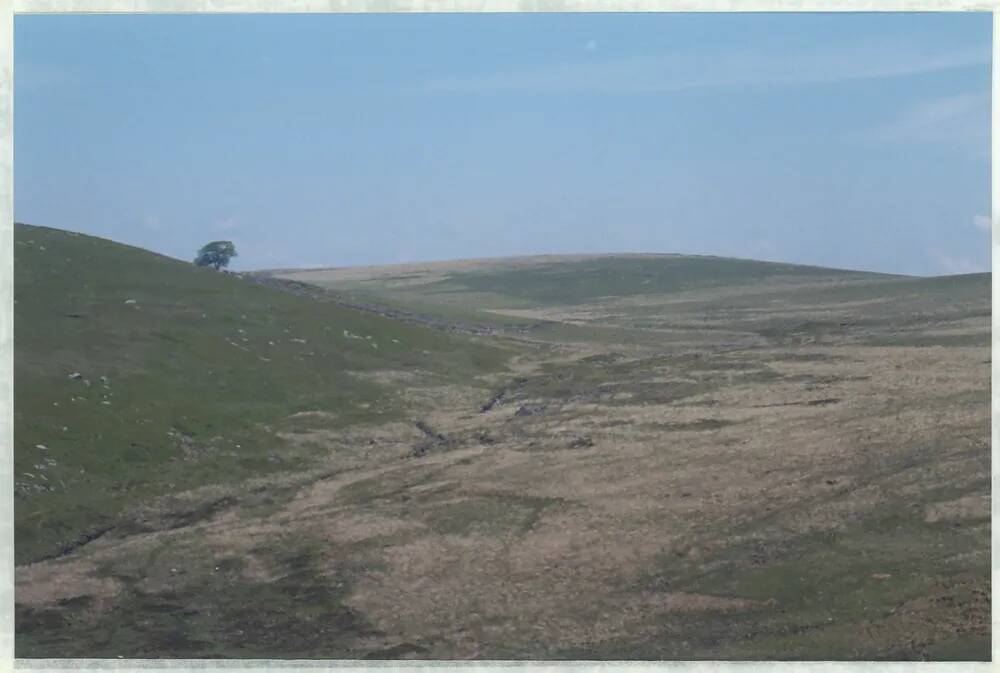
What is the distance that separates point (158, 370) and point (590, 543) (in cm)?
4958

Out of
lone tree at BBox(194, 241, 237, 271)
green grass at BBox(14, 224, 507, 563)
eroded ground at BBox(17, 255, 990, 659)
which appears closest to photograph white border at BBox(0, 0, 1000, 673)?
eroded ground at BBox(17, 255, 990, 659)

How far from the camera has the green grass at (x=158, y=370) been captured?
206 feet

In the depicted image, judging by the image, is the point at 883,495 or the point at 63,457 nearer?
the point at 883,495

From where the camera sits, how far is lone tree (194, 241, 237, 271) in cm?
17862

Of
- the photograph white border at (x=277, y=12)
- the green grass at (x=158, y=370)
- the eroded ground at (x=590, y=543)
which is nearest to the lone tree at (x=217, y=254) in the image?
the green grass at (x=158, y=370)

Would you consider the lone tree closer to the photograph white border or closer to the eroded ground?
the eroded ground

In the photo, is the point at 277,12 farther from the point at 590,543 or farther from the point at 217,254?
the point at 217,254

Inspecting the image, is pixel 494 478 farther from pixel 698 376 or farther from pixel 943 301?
pixel 943 301

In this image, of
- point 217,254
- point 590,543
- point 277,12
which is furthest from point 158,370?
point 217,254

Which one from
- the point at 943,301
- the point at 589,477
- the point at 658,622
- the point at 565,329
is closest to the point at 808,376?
the point at 589,477

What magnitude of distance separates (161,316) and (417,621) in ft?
230

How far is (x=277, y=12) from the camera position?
36.4 metres

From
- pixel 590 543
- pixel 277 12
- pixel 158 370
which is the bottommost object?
pixel 590 543

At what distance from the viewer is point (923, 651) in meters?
33.5
